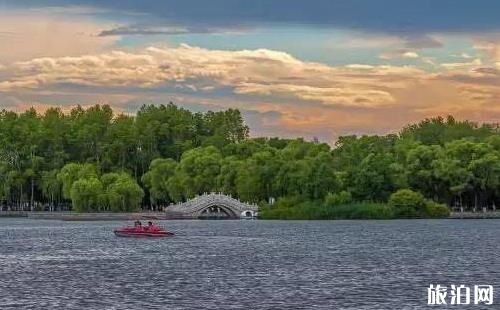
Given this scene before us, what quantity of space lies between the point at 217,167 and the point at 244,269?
100 meters

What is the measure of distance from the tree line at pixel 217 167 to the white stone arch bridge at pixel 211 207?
337 cm

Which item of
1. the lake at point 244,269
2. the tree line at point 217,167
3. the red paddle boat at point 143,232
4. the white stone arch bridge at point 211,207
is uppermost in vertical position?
the tree line at point 217,167

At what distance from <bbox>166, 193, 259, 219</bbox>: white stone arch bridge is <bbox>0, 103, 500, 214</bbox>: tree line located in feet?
11.0

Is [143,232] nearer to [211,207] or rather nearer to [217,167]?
[211,207]

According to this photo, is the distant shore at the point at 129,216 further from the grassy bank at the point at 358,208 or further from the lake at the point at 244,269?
the lake at the point at 244,269

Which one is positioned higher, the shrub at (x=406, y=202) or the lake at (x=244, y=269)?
the shrub at (x=406, y=202)

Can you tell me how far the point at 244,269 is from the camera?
68.7 meters

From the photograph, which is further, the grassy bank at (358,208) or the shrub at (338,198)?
the grassy bank at (358,208)

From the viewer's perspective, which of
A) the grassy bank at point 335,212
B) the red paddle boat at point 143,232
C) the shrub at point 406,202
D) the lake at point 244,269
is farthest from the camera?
the grassy bank at point 335,212

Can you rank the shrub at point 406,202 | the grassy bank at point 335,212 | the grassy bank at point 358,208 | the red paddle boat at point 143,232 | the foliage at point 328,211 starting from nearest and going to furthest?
the red paddle boat at point 143,232, the shrub at point 406,202, the grassy bank at point 358,208, the grassy bank at point 335,212, the foliage at point 328,211

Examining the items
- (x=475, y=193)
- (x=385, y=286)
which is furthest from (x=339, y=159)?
(x=385, y=286)

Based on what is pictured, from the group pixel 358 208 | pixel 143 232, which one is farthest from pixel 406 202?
pixel 143 232

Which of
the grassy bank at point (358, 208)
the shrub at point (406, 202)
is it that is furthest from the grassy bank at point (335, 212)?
the shrub at point (406, 202)

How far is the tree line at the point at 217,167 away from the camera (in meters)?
155
